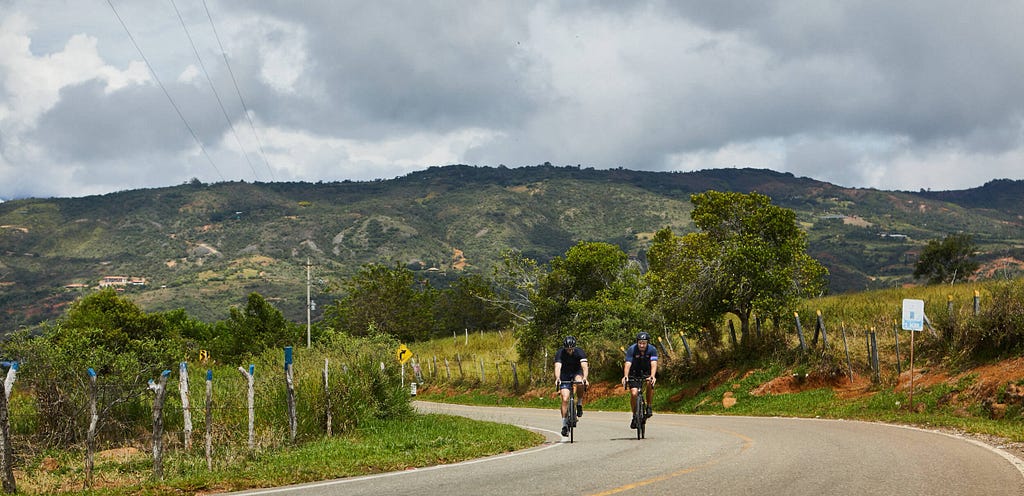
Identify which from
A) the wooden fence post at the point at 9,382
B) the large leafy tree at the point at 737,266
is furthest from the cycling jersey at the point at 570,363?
the large leafy tree at the point at 737,266

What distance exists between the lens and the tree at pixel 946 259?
276 feet

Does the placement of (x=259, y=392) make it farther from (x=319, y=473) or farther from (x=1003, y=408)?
(x=1003, y=408)

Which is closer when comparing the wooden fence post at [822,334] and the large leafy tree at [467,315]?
the wooden fence post at [822,334]

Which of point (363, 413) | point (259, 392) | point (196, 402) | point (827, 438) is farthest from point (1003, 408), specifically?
point (196, 402)

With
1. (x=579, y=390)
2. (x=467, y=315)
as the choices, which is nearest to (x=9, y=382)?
(x=579, y=390)

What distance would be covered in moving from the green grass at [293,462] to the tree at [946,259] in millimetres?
78661

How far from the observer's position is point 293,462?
13320 millimetres

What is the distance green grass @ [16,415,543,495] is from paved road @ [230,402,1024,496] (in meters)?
0.77

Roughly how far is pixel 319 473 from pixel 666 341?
2899 centimetres

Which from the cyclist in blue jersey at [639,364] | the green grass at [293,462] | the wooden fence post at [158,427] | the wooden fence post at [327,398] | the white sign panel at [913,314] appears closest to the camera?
the green grass at [293,462]

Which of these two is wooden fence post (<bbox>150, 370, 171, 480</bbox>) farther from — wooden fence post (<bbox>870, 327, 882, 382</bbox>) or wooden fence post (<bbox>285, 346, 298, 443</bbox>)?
wooden fence post (<bbox>870, 327, 882, 382</bbox>)

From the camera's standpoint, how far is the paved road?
902 centimetres

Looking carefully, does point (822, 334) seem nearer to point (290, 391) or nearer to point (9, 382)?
point (290, 391)

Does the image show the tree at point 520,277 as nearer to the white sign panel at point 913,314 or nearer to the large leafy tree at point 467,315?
the white sign panel at point 913,314
